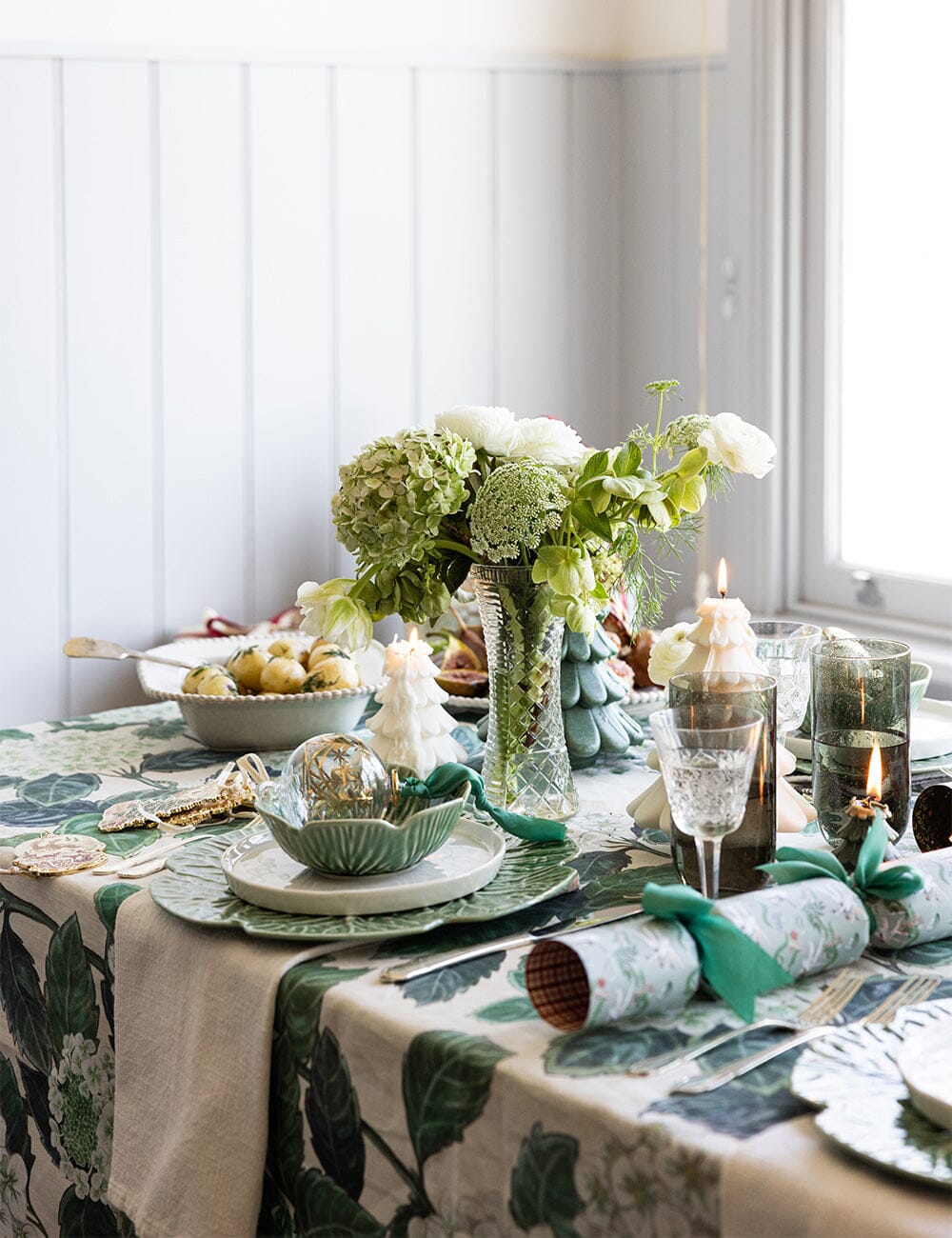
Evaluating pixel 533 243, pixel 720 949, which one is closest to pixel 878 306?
pixel 533 243

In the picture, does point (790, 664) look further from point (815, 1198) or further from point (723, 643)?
point (815, 1198)

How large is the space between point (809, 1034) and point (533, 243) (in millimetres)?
2346

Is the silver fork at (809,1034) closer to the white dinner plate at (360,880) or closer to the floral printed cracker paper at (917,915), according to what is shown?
the floral printed cracker paper at (917,915)

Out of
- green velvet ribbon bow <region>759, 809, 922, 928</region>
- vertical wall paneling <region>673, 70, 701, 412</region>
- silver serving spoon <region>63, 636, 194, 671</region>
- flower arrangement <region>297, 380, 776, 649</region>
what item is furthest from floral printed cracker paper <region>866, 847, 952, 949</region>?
vertical wall paneling <region>673, 70, 701, 412</region>

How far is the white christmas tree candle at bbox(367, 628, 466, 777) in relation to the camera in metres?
1.38

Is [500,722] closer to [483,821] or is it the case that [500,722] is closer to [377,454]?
[483,821]

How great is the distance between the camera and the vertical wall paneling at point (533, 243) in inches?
114

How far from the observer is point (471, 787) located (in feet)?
3.87

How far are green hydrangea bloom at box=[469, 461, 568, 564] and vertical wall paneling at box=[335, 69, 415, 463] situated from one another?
1.57m

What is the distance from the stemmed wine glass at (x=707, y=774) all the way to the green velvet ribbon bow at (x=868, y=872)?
5 centimetres

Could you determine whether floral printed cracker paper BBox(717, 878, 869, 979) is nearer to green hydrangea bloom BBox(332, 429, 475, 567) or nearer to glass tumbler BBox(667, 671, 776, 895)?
glass tumbler BBox(667, 671, 776, 895)

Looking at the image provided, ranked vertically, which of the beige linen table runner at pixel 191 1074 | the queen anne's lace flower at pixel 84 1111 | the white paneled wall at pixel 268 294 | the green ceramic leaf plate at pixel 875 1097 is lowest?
the queen anne's lace flower at pixel 84 1111

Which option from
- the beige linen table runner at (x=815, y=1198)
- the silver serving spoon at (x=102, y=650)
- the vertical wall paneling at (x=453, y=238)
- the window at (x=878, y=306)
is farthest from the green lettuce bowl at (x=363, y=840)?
the vertical wall paneling at (x=453, y=238)

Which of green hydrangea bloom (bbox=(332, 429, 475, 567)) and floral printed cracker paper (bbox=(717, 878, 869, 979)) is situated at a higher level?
green hydrangea bloom (bbox=(332, 429, 475, 567))
